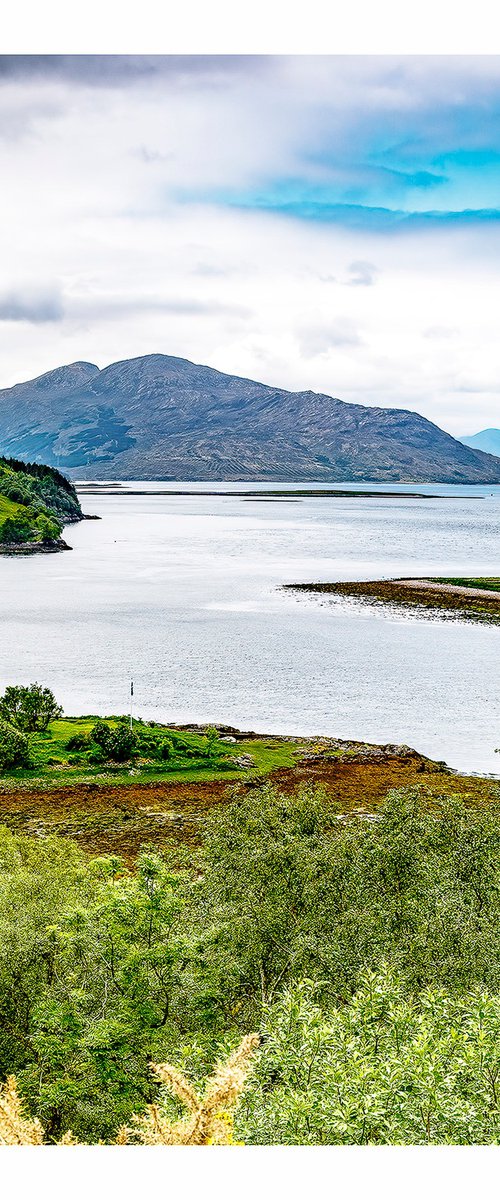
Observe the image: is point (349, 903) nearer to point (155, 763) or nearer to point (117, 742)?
point (155, 763)

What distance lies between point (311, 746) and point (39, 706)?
12.9 metres

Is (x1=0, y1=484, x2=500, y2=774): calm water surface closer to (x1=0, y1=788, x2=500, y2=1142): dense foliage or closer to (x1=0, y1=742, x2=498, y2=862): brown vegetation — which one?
(x1=0, y1=742, x2=498, y2=862): brown vegetation

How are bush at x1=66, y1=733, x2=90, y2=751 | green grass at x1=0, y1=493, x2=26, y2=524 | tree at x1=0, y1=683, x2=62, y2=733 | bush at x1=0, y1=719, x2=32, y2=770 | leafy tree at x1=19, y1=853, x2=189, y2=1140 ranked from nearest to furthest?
leafy tree at x1=19, y1=853, x2=189, y2=1140, bush at x1=0, y1=719, x2=32, y2=770, bush at x1=66, y1=733, x2=90, y2=751, tree at x1=0, y1=683, x2=62, y2=733, green grass at x1=0, y1=493, x2=26, y2=524

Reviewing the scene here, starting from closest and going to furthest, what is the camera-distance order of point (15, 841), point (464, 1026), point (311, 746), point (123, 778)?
point (464, 1026) < point (15, 841) < point (123, 778) < point (311, 746)

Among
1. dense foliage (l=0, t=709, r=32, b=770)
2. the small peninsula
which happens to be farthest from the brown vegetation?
the small peninsula

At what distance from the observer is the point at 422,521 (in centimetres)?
18250

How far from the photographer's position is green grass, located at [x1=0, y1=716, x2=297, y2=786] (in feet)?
123

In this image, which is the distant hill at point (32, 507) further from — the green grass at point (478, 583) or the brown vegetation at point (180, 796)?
the brown vegetation at point (180, 796)

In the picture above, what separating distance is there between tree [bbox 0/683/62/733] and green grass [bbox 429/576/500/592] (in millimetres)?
52215

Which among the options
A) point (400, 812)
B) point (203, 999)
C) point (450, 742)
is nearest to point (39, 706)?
point (450, 742)

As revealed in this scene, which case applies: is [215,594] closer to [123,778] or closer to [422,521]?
[123,778]

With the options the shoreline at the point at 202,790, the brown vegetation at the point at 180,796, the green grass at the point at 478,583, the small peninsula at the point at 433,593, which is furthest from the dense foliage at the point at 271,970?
the green grass at the point at 478,583

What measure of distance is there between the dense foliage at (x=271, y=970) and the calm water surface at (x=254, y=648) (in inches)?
952

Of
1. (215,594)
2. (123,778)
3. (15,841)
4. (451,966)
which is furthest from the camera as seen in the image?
(215,594)
